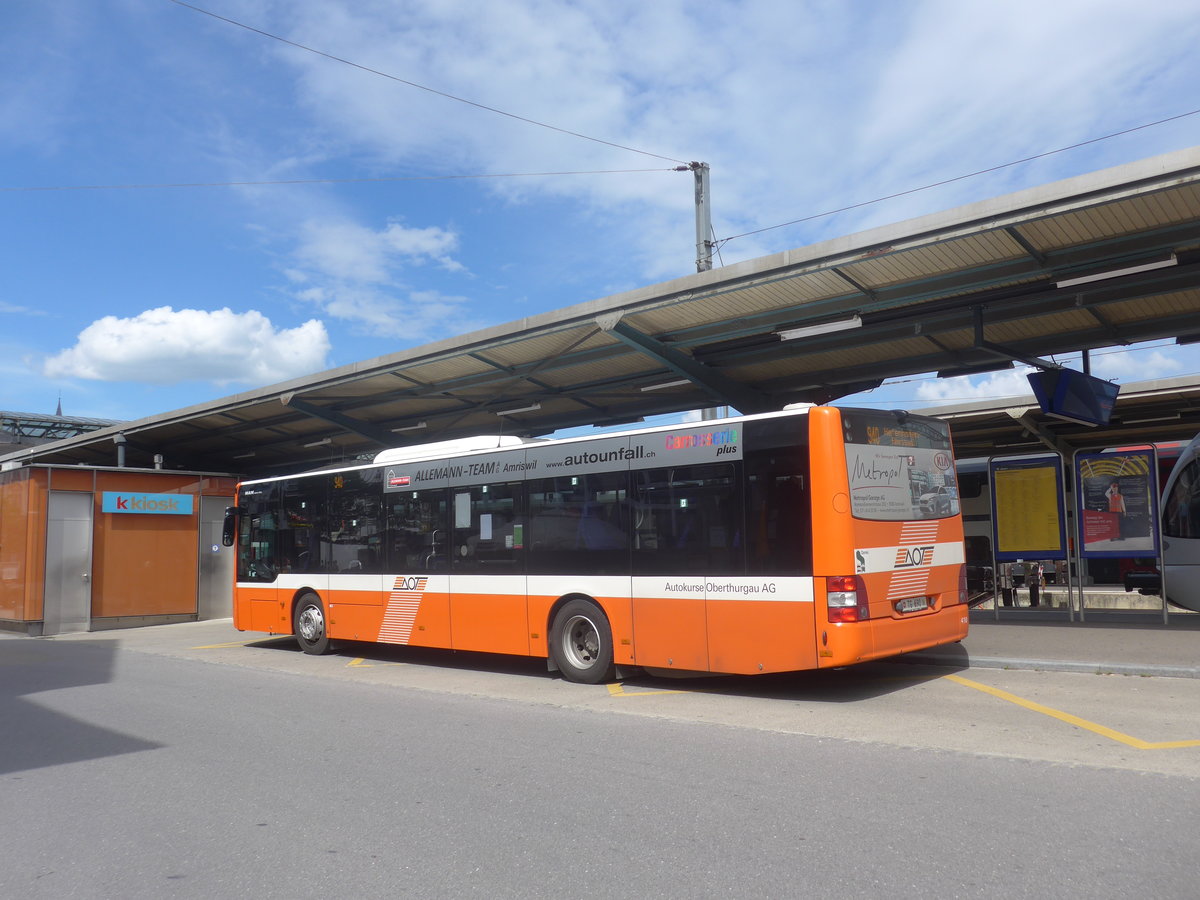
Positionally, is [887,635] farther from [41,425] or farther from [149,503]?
[41,425]

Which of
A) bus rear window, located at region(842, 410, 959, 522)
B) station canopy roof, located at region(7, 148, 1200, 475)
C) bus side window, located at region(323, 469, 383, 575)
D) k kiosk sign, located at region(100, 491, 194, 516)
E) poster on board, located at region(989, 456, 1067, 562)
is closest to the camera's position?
bus rear window, located at region(842, 410, 959, 522)

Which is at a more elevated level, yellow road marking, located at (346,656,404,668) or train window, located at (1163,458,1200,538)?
train window, located at (1163,458,1200,538)

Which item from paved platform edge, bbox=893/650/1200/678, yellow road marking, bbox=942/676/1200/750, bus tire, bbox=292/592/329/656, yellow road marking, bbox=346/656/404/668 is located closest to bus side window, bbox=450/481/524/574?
yellow road marking, bbox=346/656/404/668

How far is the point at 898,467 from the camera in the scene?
9297 mm

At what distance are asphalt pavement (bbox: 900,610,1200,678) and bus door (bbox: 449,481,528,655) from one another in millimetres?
4751

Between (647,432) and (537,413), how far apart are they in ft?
30.6

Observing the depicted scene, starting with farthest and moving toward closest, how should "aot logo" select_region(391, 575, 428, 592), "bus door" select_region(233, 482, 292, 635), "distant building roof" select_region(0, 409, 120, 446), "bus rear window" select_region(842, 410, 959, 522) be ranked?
"distant building roof" select_region(0, 409, 120, 446)
"bus door" select_region(233, 482, 292, 635)
"aot logo" select_region(391, 575, 428, 592)
"bus rear window" select_region(842, 410, 959, 522)

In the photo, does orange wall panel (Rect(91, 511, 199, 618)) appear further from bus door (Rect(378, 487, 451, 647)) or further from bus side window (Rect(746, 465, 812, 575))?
bus side window (Rect(746, 465, 812, 575))

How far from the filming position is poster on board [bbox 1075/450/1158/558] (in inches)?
A: 526

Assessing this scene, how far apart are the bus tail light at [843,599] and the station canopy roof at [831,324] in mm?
3859

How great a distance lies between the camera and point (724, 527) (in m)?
9.30

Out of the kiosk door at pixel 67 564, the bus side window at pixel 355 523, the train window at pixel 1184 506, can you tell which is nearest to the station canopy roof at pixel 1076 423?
the train window at pixel 1184 506

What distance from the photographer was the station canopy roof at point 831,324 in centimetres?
948

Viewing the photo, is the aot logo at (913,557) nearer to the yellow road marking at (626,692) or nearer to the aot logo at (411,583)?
the yellow road marking at (626,692)
